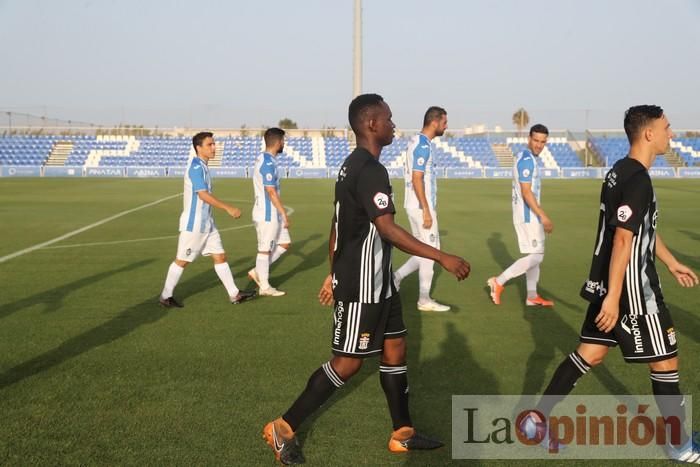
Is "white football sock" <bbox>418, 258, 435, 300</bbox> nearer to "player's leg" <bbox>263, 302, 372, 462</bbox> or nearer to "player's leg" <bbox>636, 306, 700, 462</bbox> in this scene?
"player's leg" <bbox>263, 302, 372, 462</bbox>

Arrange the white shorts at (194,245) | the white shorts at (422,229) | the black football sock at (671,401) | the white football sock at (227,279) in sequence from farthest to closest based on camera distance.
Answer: the white football sock at (227,279)
the white shorts at (194,245)
the white shorts at (422,229)
the black football sock at (671,401)

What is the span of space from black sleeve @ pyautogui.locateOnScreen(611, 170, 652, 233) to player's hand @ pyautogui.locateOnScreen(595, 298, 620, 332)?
399mm

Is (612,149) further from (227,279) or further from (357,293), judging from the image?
(357,293)

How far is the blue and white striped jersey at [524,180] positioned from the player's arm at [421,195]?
1062mm

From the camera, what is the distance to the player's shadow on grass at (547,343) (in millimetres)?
5062

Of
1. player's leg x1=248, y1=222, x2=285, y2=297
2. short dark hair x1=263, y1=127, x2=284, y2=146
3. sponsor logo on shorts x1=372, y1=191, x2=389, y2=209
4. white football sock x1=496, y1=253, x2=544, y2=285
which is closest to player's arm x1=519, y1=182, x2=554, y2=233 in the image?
white football sock x1=496, y1=253, x2=544, y2=285

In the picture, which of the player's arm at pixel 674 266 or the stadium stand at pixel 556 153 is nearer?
the player's arm at pixel 674 266

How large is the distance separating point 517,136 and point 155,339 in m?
48.3

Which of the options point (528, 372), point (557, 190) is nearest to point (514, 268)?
point (528, 372)

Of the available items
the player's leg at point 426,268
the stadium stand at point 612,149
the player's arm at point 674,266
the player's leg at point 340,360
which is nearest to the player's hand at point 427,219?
the player's leg at point 426,268

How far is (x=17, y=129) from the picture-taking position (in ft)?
175

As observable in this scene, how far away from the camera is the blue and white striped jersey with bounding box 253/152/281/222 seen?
844 cm

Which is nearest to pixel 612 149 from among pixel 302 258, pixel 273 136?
pixel 302 258

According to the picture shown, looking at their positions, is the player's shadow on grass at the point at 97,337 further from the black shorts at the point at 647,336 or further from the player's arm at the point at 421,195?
the black shorts at the point at 647,336
